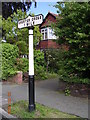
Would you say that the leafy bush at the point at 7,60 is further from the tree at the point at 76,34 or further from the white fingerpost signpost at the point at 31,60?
the white fingerpost signpost at the point at 31,60

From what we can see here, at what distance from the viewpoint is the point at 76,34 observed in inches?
259

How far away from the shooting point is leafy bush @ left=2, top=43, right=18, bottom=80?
10531mm

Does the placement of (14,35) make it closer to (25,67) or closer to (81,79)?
(25,67)

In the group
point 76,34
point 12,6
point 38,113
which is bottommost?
point 38,113

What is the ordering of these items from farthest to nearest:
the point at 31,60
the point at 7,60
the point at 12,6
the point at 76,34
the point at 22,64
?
the point at 12,6, the point at 22,64, the point at 7,60, the point at 76,34, the point at 31,60

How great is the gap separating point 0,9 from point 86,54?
12.5m

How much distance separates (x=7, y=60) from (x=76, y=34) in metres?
5.60

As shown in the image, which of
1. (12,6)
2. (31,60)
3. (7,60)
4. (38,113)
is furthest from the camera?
(12,6)

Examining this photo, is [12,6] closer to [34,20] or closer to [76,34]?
[76,34]

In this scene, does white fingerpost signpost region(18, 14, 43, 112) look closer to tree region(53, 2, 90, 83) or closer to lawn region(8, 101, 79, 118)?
lawn region(8, 101, 79, 118)

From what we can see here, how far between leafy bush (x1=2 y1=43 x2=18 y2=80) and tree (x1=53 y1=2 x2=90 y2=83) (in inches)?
165

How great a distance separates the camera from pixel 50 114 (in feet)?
15.9

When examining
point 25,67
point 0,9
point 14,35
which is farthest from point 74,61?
point 0,9

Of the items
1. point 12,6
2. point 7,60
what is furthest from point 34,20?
point 12,6
